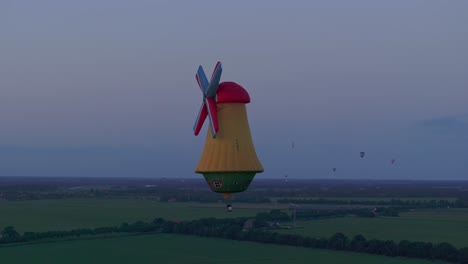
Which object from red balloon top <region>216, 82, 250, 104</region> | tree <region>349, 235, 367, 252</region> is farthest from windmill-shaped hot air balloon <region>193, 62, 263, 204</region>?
tree <region>349, 235, 367, 252</region>

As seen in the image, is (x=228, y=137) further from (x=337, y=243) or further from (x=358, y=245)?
(x=337, y=243)

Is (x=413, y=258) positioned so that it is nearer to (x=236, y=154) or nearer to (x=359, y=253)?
(x=359, y=253)

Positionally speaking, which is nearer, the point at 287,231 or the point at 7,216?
the point at 287,231

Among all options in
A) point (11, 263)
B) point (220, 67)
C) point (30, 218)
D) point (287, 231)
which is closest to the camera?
point (220, 67)

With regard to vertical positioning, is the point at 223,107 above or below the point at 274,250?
above

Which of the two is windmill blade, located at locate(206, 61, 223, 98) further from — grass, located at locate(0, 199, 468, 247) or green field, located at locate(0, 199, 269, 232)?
green field, located at locate(0, 199, 269, 232)

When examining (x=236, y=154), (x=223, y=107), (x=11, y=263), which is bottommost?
(x=11, y=263)

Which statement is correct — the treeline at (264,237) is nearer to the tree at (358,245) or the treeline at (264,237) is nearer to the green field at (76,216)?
the tree at (358,245)

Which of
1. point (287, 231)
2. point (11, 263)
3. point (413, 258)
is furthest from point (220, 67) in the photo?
point (287, 231)
